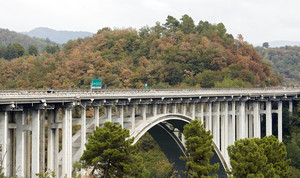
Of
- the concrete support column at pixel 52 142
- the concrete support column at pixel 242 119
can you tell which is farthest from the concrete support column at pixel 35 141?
the concrete support column at pixel 242 119

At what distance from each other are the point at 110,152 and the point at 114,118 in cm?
1128

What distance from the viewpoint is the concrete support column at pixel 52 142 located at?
3969 cm

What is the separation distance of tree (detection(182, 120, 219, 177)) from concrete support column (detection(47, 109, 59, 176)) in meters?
11.0

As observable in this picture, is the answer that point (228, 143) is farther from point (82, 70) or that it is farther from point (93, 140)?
point (82, 70)

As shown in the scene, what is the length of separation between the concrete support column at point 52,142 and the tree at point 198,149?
1100 cm

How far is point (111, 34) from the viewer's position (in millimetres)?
122812

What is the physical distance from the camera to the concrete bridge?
36906 mm

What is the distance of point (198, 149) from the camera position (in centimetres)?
4222

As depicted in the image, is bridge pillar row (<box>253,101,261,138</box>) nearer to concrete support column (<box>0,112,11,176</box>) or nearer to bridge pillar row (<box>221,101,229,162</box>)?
bridge pillar row (<box>221,101,229,162</box>)

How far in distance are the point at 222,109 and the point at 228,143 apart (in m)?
4.67

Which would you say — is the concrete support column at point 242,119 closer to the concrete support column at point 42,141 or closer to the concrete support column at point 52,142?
the concrete support column at point 52,142

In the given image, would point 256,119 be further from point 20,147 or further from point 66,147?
point 20,147

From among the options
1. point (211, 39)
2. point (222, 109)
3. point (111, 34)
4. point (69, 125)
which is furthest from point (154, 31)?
point (69, 125)

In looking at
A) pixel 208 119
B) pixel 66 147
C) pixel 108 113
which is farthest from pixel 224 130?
pixel 66 147
